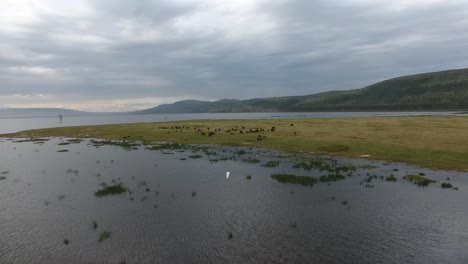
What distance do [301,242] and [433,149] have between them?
153 feet

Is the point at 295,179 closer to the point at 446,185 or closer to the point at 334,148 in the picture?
the point at 446,185

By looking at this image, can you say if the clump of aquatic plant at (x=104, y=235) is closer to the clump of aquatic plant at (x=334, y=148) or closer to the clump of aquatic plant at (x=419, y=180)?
the clump of aquatic plant at (x=419, y=180)

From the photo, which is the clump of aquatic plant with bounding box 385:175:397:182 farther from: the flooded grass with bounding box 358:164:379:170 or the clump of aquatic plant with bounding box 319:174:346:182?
the flooded grass with bounding box 358:164:379:170

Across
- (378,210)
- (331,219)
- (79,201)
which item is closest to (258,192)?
(331,219)

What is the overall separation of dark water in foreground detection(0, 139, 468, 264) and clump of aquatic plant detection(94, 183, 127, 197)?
85cm

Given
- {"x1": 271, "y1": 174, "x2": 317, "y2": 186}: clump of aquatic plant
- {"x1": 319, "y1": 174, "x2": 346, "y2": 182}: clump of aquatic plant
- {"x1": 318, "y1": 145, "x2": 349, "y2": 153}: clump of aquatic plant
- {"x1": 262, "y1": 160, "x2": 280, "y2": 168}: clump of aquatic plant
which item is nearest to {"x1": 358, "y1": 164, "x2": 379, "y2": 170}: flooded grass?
{"x1": 319, "y1": 174, "x2": 346, "y2": 182}: clump of aquatic plant

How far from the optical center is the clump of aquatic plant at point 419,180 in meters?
34.4

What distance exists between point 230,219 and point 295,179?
1485 centimetres

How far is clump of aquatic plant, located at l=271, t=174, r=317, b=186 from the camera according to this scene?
118 feet

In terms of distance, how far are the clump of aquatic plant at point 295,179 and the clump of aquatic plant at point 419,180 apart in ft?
37.5

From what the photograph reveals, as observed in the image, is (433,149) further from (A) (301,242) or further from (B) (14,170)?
(B) (14,170)

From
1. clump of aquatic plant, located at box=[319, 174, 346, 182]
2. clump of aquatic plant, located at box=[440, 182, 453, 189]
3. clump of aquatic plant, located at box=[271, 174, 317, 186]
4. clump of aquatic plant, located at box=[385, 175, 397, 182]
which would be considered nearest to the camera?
clump of aquatic plant, located at box=[440, 182, 453, 189]

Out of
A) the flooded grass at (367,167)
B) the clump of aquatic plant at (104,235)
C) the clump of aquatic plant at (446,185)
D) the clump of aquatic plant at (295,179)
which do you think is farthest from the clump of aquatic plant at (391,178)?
the clump of aquatic plant at (104,235)

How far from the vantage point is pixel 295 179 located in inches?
1471
